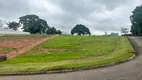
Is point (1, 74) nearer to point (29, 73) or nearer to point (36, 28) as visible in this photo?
point (29, 73)

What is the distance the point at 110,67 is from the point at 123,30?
255ft

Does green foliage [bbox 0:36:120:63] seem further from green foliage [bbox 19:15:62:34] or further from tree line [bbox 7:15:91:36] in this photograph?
green foliage [bbox 19:15:62:34]

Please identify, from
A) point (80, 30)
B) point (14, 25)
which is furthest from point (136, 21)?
point (14, 25)

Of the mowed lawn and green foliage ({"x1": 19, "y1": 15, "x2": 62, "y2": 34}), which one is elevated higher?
green foliage ({"x1": 19, "y1": 15, "x2": 62, "y2": 34})

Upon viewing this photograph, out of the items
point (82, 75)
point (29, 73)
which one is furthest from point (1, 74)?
point (82, 75)

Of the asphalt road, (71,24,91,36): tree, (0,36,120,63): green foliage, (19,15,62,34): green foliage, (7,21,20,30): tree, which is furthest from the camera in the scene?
(7,21,20,30): tree

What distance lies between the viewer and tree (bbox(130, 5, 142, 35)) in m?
61.2

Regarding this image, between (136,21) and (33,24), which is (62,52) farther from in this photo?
(33,24)

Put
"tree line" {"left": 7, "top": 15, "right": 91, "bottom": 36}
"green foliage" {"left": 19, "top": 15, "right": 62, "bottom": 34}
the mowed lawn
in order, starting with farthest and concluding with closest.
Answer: "green foliage" {"left": 19, "top": 15, "right": 62, "bottom": 34}, "tree line" {"left": 7, "top": 15, "right": 91, "bottom": 36}, the mowed lawn

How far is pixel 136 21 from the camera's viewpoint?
62.4 meters

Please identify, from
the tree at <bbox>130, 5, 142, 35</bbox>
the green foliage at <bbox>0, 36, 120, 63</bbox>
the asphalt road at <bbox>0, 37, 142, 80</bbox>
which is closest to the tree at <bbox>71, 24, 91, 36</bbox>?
the tree at <bbox>130, 5, 142, 35</bbox>

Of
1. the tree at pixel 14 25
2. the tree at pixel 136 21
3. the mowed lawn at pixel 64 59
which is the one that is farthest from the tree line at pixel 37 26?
the mowed lawn at pixel 64 59

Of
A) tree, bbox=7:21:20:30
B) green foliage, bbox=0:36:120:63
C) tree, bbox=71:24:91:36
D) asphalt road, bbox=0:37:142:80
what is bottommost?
asphalt road, bbox=0:37:142:80

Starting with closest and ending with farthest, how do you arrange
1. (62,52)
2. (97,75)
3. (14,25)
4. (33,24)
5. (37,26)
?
1. (97,75)
2. (62,52)
3. (37,26)
4. (33,24)
5. (14,25)
